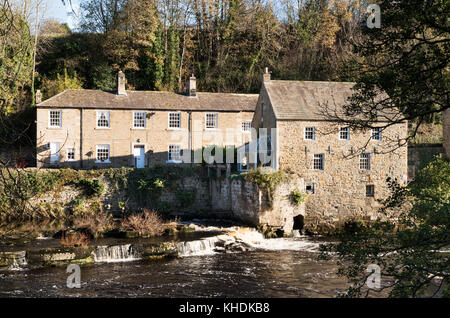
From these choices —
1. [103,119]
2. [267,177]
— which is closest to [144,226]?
[267,177]

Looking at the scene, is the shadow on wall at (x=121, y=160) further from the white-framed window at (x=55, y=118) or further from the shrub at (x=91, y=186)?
the shrub at (x=91, y=186)

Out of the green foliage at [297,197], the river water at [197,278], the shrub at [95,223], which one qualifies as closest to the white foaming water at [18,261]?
the river water at [197,278]

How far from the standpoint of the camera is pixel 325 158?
2589cm

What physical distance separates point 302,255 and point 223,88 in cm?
2578

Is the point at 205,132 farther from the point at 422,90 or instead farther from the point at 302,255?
the point at 422,90

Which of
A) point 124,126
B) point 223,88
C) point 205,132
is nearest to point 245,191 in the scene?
point 205,132

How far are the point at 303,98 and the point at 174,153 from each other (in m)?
11.5

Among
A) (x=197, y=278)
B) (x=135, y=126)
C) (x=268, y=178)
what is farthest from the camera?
(x=135, y=126)

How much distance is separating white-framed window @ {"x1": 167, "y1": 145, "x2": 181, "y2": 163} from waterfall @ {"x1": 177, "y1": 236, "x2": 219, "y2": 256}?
13.2m

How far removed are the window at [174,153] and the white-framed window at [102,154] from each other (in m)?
4.83

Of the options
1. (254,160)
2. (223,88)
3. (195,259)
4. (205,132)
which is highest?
(223,88)

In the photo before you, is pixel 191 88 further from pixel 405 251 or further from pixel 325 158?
pixel 405 251

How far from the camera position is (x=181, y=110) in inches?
1282

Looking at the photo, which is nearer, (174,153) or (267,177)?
(267,177)
